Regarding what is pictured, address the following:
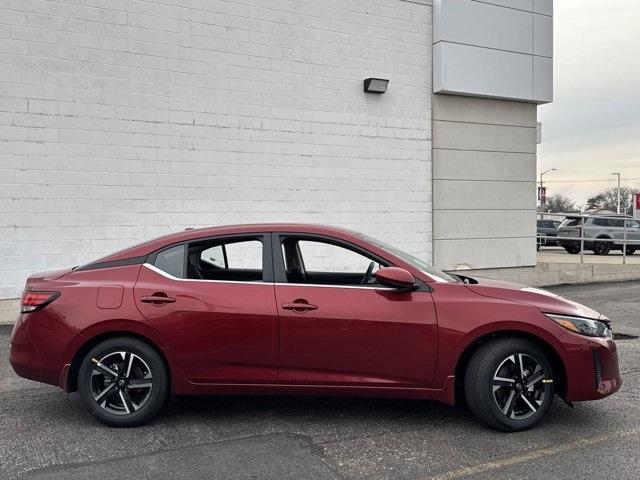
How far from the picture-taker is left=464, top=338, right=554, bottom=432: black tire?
13.8 feet

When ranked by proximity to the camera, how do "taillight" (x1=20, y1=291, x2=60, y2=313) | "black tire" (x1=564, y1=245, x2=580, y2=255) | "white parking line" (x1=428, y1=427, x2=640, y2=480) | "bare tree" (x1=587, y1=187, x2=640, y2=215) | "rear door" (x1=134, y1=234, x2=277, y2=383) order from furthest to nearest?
"bare tree" (x1=587, y1=187, x2=640, y2=215)
"black tire" (x1=564, y1=245, x2=580, y2=255)
"taillight" (x1=20, y1=291, x2=60, y2=313)
"rear door" (x1=134, y1=234, x2=277, y2=383)
"white parking line" (x1=428, y1=427, x2=640, y2=480)

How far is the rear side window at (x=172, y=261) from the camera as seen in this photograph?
4.54 m

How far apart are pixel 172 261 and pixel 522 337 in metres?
2.70

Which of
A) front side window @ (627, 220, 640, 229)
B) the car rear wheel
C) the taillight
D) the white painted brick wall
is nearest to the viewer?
the taillight

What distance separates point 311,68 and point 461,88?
130 inches

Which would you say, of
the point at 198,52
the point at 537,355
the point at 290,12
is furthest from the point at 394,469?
the point at 290,12

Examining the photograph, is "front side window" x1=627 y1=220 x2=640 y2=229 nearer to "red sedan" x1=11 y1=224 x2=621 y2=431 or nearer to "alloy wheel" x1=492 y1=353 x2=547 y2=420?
"red sedan" x1=11 y1=224 x2=621 y2=431

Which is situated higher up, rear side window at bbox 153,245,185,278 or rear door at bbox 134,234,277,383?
rear side window at bbox 153,245,185,278

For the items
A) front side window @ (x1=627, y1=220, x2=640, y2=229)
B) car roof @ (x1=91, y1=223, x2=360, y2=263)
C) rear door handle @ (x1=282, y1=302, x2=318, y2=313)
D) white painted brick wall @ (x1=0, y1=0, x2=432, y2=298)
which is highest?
white painted brick wall @ (x1=0, y1=0, x2=432, y2=298)

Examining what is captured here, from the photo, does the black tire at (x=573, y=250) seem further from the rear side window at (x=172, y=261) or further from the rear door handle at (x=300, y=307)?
the rear side window at (x=172, y=261)

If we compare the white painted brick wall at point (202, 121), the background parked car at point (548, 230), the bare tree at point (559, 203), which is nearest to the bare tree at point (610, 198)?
the bare tree at point (559, 203)

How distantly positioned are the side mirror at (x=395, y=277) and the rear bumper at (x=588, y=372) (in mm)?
1277

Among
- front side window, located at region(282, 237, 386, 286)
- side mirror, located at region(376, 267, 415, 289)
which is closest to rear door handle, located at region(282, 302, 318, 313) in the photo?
front side window, located at region(282, 237, 386, 286)

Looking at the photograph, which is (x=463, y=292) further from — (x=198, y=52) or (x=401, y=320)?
(x=198, y=52)
